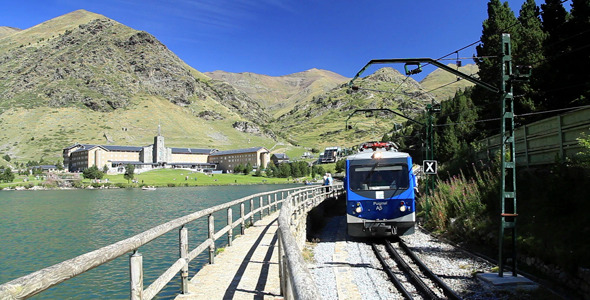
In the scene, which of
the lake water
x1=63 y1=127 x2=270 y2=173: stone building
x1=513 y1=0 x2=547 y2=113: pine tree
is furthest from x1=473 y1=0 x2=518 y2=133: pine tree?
x1=63 y1=127 x2=270 y2=173: stone building

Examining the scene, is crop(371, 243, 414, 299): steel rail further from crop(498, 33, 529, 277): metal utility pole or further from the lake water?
the lake water

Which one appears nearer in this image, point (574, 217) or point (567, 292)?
point (567, 292)

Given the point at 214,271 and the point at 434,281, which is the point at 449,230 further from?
the point at 214,271

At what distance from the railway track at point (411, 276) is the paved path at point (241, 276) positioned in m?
3.63

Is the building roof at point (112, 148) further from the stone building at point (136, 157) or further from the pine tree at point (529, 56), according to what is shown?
the pine tree at point (529, 56)

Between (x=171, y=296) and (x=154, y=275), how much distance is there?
11.3 feet

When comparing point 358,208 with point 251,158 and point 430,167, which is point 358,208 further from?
point 251,158

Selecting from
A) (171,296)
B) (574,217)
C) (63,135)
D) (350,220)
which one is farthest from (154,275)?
(63,135)

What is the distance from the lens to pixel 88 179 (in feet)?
450

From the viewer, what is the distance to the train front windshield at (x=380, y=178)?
1667cm

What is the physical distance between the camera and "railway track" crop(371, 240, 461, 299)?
9961mm

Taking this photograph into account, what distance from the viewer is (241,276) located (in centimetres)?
775

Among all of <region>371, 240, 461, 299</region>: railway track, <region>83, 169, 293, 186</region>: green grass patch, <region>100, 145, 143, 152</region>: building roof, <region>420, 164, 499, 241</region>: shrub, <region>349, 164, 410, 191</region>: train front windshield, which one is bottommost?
<region>83, 169, 293, 186</region>: green grass patch

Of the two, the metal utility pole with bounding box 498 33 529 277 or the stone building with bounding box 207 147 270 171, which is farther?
the stone building with bounding box 207 147 270 171
